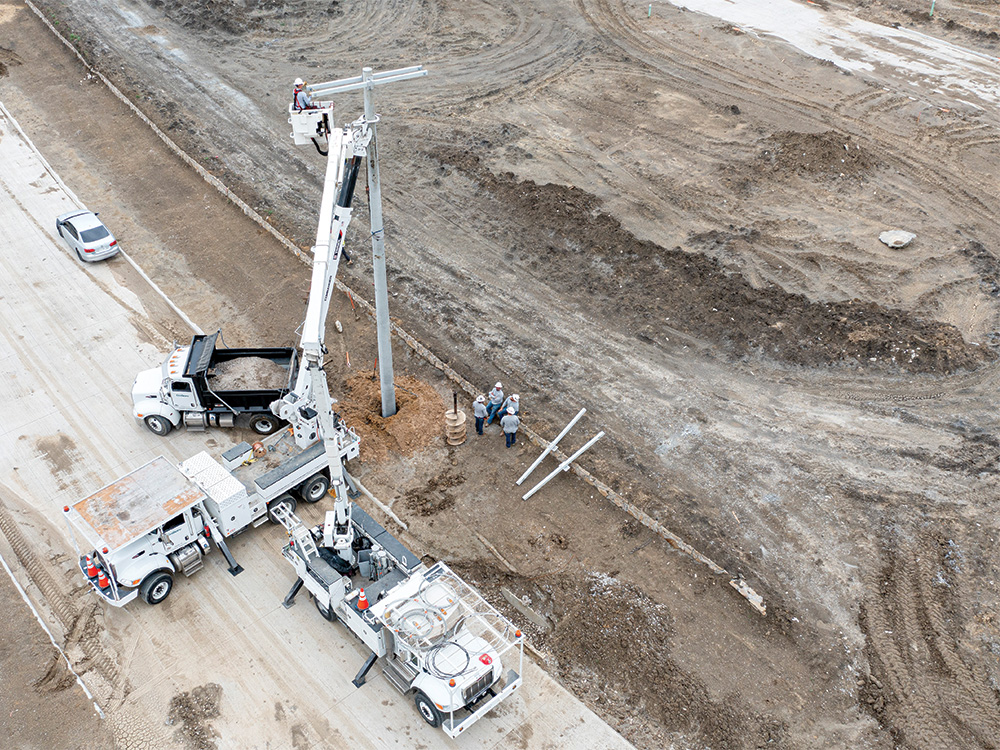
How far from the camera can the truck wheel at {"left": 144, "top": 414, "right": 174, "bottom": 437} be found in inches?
817

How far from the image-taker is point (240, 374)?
20.9m

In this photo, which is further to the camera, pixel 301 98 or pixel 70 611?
pixel 70 611

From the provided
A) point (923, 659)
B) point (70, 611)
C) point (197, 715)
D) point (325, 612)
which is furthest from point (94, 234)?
point (923, 659)

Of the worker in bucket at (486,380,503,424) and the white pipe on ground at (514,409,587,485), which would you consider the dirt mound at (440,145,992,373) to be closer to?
the white pipe on ground at (514,409,587,485)

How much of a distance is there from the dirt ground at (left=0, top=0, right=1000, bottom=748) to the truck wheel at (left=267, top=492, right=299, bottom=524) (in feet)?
6.66

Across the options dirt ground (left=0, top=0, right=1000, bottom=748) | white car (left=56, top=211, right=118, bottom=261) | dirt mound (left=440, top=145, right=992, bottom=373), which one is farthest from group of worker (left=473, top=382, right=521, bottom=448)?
white car (left=56, top=211, right=118, bottom=261)

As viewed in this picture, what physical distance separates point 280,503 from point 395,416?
4.16 metres

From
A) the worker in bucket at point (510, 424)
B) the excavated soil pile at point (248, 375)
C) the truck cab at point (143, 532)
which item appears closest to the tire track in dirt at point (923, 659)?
the worker in bucket at point (510, 424)

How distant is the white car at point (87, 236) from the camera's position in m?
26.4

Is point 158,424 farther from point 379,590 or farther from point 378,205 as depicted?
point 379,590

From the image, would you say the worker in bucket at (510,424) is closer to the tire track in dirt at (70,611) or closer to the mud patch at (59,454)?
the tire track in dirt at (70,611)

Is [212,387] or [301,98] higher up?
[301,98]

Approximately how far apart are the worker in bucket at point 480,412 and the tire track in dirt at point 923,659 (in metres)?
9.56

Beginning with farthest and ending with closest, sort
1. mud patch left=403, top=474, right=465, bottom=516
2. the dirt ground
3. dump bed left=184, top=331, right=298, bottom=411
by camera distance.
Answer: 1. dump bed left=184, top=331, right=298, bottom=411
2. mud patch left=403, top=474, right=465, bottom=516
3. the dirt ground
